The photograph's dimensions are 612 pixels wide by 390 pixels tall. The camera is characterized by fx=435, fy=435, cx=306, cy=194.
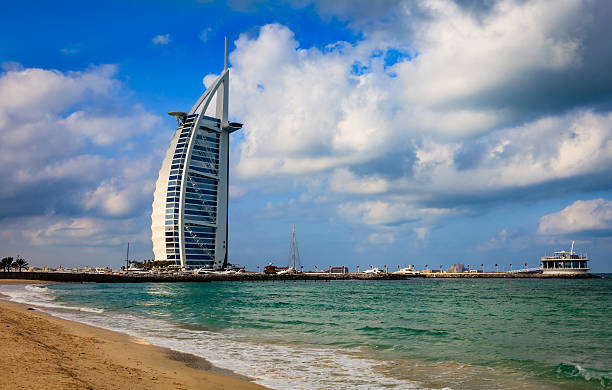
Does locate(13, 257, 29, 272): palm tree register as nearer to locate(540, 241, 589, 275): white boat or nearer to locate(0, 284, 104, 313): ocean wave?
locate(0, 284, 104, 313): ocean wave

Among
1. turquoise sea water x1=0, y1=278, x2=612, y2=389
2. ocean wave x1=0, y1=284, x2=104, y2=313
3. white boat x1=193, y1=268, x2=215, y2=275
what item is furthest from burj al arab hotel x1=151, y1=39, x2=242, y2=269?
turquoise sea water x1=0, y1=278, x2=612, y2=389

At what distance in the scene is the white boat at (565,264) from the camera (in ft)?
552

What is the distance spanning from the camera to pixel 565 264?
172 m

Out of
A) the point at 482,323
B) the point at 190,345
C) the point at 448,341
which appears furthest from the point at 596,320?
the point at 190,345

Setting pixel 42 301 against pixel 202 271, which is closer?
pixel 42 301

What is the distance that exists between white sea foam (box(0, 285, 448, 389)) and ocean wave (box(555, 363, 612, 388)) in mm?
5584

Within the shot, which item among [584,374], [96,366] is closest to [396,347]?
[584,374]

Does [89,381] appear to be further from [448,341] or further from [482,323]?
[482,323]

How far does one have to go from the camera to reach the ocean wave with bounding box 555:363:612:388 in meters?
13.5

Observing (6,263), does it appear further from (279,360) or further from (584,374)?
(584,374)

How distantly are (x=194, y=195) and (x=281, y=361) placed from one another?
129 metres

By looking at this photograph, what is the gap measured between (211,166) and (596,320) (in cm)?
12832

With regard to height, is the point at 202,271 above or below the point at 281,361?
below

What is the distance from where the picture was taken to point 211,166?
14638 cm
